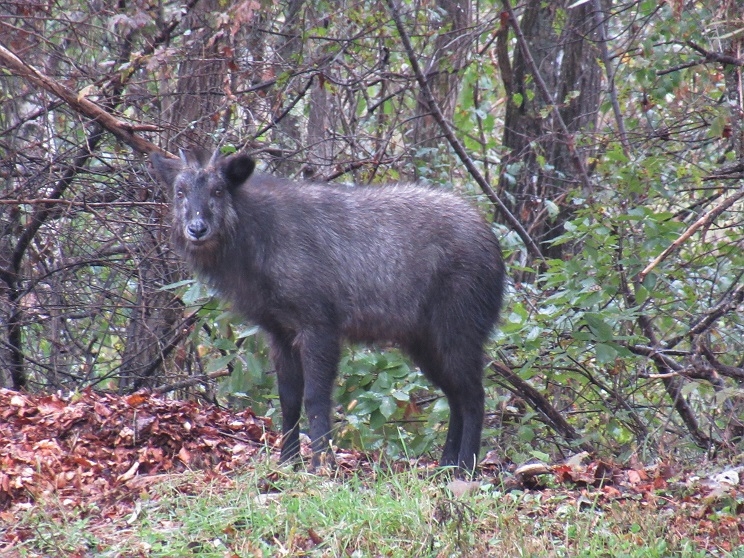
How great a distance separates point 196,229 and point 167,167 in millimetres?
551

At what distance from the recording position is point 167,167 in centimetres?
583

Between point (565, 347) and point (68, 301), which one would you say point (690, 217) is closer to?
point (565, 347)

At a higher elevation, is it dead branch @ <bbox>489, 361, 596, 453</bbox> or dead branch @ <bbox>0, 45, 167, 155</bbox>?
dead branch @ <bbox>0, 45, 167, 155</bbox>

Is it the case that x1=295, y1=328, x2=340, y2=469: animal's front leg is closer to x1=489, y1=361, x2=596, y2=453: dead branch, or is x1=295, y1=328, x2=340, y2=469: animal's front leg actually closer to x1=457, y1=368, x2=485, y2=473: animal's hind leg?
x1=457, y1=368, x2=485, y2=473: animal's hind leg

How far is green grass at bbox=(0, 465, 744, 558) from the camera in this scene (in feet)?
13.2

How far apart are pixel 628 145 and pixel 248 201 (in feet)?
10.2

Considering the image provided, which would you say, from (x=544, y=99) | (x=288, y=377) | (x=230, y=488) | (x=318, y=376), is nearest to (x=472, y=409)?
(x=318, y=376)

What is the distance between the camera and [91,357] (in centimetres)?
838

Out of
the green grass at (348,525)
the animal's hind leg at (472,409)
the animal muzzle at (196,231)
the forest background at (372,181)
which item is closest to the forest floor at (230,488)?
the green grass at (348,525)

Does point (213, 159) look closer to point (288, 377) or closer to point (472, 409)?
point (288, 377)

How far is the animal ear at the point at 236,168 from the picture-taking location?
18.8 ft

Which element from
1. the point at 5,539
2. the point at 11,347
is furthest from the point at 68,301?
the point at 5,539

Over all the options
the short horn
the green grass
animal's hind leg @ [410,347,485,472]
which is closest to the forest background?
animal's hind leg @ [410,347,485,472]

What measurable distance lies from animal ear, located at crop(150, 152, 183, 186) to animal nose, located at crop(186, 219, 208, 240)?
1.36ft
